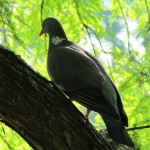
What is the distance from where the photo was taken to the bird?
6.81ft

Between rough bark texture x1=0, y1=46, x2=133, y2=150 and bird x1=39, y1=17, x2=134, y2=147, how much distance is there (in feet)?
0.70

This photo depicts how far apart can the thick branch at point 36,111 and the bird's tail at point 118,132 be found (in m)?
0.21

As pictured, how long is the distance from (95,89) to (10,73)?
615mm

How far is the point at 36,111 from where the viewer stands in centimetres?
178

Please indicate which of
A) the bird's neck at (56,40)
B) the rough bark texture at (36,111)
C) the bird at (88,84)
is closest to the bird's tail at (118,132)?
the bird at (88,84)

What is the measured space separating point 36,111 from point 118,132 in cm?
54

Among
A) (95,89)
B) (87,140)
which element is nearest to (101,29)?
(95,89)

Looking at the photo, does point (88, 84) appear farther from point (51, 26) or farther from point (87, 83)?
point (51, 26)

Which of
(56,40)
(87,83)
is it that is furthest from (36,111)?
(56,40)

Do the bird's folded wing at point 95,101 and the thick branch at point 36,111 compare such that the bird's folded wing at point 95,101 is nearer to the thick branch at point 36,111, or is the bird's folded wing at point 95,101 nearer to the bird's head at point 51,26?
the thick branch at point 36,111

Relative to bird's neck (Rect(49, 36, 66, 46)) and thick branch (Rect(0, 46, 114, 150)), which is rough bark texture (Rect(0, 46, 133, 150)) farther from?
bird's neck (Rect(49, 36, 66, 46))

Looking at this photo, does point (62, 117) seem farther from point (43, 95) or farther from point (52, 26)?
point (52, 26)

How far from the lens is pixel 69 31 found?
3.43 m

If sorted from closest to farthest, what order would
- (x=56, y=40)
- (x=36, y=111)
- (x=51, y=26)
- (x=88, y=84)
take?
(x=36, y=111) → (x=88, y=84) → (x=56, y=40) → (x=51, y=26)
